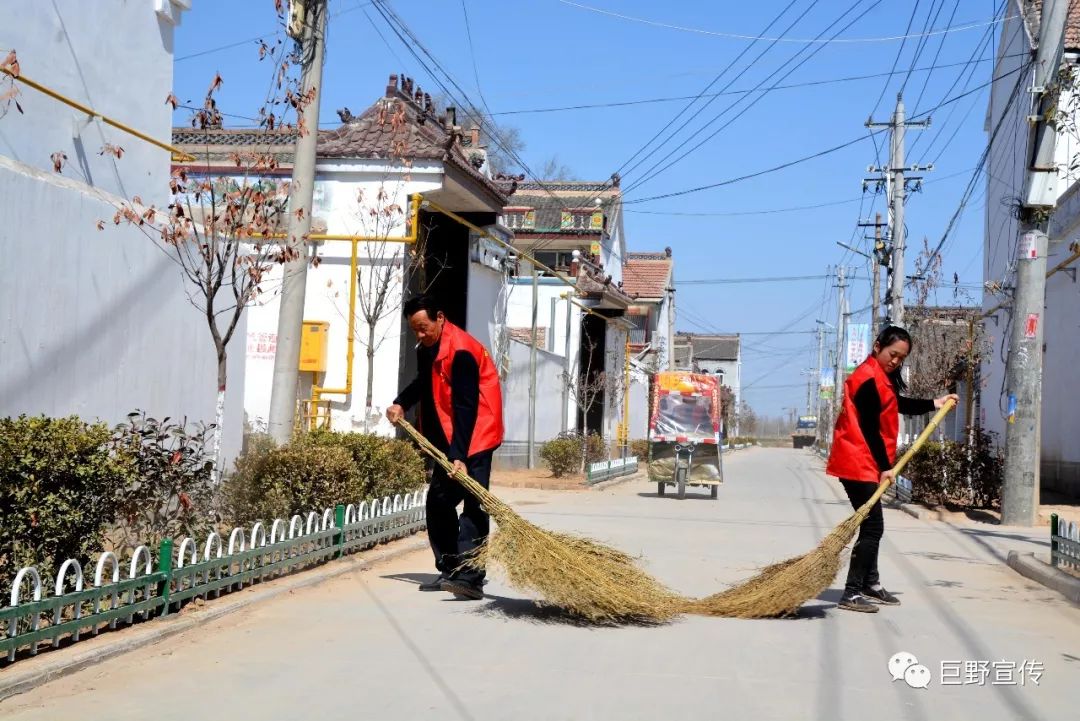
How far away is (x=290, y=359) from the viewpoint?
10422mm

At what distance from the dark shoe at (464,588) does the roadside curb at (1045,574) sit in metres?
4.71

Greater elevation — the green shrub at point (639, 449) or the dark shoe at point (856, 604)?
the green shrub at point (639, 449)

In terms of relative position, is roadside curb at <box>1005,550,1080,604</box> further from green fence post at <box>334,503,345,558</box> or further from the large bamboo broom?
green fence post at <box>334,503,345,558</box>

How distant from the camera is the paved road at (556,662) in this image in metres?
5.11

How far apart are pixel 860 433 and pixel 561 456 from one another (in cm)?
1661

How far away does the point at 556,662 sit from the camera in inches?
239

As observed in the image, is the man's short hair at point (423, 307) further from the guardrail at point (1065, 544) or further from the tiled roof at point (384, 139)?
the tiled roof at point (384, 139)

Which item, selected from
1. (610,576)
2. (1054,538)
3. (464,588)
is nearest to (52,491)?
(464,588)

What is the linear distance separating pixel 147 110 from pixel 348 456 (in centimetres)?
584

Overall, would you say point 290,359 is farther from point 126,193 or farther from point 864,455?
point 864,455

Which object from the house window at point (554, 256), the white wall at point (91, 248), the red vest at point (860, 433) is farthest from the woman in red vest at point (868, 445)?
the house window at point (554, 256)

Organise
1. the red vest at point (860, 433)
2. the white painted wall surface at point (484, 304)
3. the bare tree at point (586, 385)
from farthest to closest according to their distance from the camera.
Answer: the bare tree at point (586, 385)
the white painted wall surface at point (484, 304)
the red vest at point (860, 433)

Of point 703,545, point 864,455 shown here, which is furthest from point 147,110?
point 864,455

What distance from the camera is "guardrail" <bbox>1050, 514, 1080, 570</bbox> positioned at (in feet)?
31.9
